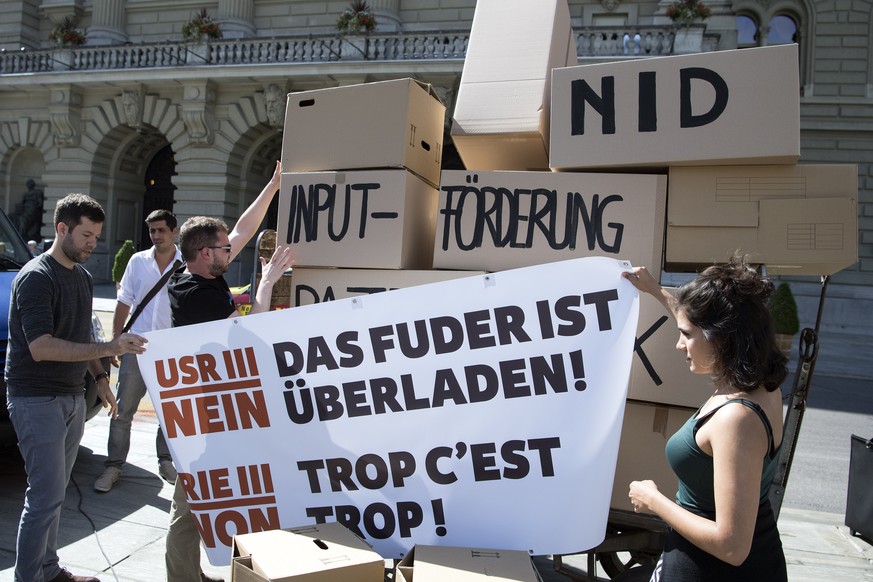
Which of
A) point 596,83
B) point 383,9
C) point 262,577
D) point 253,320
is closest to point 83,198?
point 253,320

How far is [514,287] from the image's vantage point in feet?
7.93

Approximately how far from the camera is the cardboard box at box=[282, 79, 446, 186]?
291 centimetres

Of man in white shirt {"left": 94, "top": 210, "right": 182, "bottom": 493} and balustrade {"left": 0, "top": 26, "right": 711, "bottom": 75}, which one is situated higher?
balustrade {"left": 0, "top": 26, "right": 711, "bottom": 75}

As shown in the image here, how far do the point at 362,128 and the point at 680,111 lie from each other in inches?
53.3

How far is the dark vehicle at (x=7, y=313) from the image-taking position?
410 cm

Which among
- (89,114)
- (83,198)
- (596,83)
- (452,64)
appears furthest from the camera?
(89,114)

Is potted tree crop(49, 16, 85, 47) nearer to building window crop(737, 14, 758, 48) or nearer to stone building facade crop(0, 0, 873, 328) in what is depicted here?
stone building facade crop(0, 0, 873, 328)

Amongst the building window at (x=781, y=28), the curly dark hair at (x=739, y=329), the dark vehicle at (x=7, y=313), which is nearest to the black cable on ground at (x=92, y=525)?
the dark vehicle at (x=7, y=313)

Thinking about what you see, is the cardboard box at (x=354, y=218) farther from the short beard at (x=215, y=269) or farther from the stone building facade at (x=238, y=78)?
the stone building facade at (x=238, y=78)

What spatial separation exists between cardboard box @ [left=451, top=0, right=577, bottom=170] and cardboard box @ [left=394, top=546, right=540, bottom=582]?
1.76 m

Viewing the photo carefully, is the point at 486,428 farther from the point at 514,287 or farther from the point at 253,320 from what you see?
the point at 253,320

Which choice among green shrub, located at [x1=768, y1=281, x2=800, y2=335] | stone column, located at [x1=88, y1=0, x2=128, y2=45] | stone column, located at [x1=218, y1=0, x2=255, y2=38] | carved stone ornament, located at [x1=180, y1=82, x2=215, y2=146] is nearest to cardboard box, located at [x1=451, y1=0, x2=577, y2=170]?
green shrub, located at [x1=768, y1=281, x2=800, y2=335]

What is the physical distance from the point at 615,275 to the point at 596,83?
882mm

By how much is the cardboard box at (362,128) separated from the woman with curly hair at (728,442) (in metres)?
1.58
